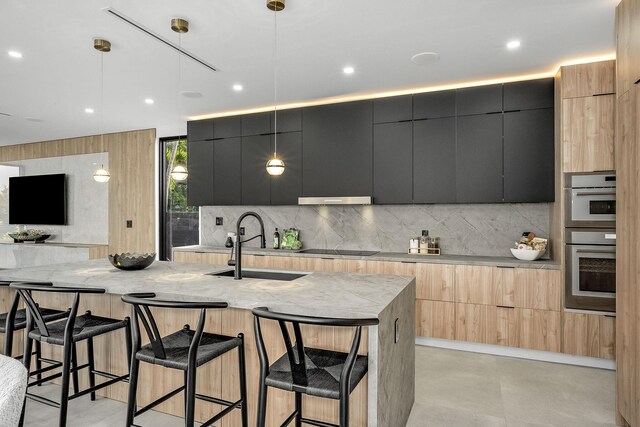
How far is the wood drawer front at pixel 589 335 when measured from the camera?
323cm

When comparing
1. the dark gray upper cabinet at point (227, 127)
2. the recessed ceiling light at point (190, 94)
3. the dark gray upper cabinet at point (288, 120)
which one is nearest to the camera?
the recessed ceiling light at point (190, 94)

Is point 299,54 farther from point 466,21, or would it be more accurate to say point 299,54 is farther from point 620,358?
point 620,358

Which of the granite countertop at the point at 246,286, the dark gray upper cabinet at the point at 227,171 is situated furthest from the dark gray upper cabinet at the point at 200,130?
the granite countertop at the point at 246,286

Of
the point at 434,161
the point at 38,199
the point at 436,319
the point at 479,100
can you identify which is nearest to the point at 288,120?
the point at 434,161

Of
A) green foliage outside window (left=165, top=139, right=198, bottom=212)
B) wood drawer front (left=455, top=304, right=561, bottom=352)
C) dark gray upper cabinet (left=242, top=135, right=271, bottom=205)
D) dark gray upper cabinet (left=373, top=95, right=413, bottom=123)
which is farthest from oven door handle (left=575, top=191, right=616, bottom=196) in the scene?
green foliage outside window (left=165, top=139, right=198, bottom=212)

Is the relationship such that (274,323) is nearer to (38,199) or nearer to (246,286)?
(246,286)

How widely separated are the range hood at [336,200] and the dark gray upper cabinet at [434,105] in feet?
3.48

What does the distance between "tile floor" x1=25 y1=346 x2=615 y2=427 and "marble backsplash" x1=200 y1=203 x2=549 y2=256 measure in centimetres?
130

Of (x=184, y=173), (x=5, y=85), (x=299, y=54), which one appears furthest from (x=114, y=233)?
(x=299, y=54)

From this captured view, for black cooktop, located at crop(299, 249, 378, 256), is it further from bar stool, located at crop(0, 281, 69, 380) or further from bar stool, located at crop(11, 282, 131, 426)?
bar stool, located at crop(0, 281, 69, 380)

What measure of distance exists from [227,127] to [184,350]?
3702 millimetres

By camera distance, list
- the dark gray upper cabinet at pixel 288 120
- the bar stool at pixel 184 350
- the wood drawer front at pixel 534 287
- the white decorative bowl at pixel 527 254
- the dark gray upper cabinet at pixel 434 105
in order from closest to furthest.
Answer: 1. the bar stool at pixel 184 350
2. the wood drawer front at pixel 534 287
3. the white decorative bowl at pixel 527 254
4. the dark gray upper cabinet at pixel 434 105
5. the dark gray upper cabinet at pixel 288 120

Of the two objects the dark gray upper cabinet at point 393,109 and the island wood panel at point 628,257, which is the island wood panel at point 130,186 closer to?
the dark gray upper cabinet at point 393,109

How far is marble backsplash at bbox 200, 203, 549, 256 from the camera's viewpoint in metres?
4.10
